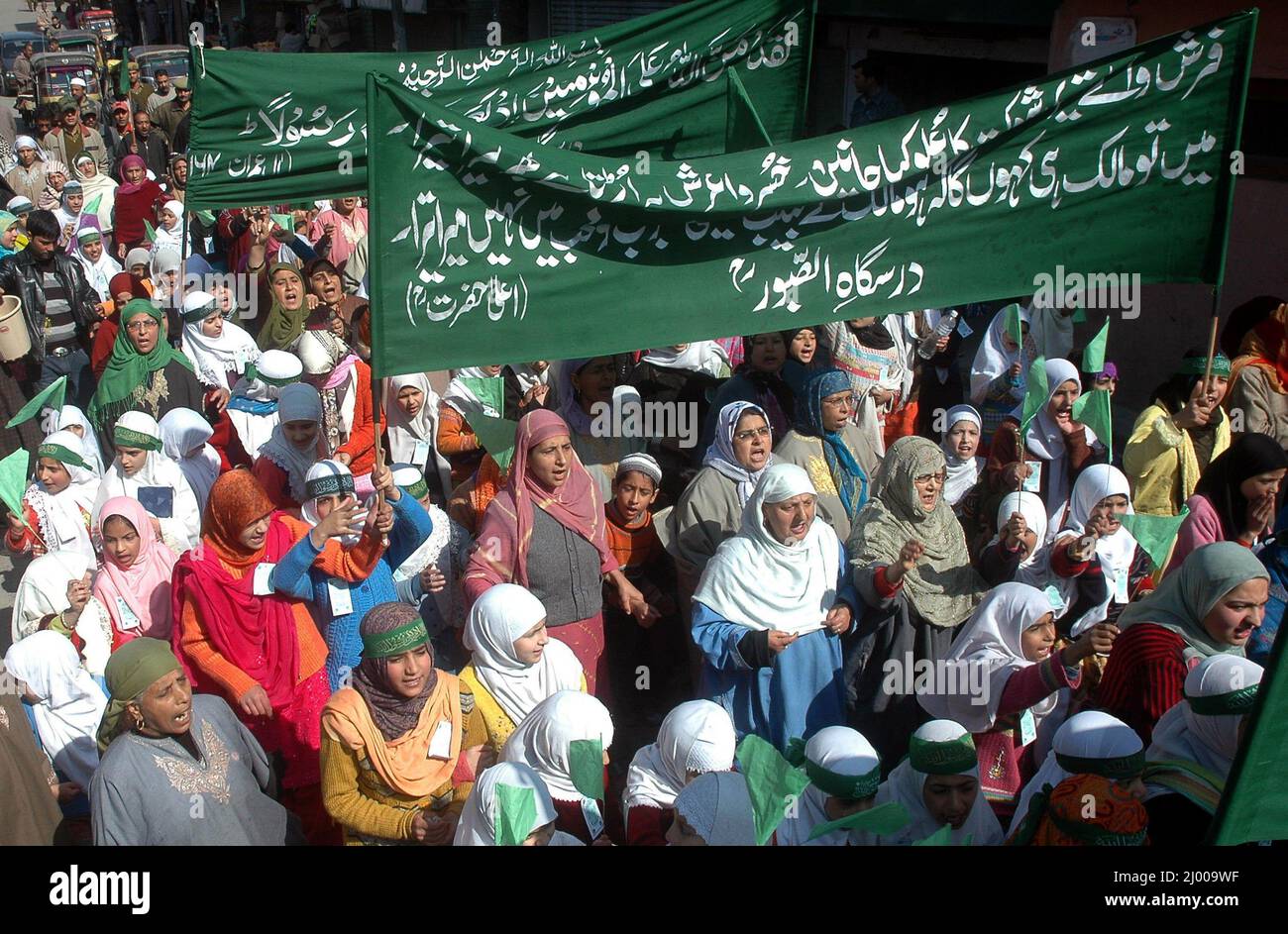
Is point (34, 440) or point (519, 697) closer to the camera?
point (519, 697)

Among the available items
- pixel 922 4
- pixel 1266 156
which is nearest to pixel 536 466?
pixel 1266 156

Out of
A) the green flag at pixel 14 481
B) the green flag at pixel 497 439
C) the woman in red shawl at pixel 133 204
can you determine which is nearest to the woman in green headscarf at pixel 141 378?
the green flag at pixel 14 481

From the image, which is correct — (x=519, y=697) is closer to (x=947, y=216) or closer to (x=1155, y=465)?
(x=947, y=216)

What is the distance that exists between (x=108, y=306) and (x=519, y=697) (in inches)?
205

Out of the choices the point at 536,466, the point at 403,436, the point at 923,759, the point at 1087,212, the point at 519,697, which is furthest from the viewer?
the point at 403,436

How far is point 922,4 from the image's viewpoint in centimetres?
1095

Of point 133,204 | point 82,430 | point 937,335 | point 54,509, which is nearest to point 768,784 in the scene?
point 54,509

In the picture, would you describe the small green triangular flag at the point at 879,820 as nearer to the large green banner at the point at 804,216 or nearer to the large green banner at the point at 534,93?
the large green banner at the point at 804,216

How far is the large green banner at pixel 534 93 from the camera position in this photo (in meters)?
5.96

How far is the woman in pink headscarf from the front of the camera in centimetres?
462

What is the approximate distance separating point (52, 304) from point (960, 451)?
18.0 ft

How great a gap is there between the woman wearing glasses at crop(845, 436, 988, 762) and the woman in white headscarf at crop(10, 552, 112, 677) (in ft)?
8.66

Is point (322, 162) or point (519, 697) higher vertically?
point (322, 162)
